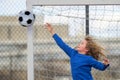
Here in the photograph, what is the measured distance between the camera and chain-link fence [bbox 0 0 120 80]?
6.21 metres

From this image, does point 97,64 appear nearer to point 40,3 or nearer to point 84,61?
point 84,61

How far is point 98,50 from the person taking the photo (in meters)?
5.22

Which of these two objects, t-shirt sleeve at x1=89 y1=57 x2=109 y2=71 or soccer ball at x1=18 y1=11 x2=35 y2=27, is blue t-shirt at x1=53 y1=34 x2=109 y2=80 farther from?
soccer ball at x1=18 y1=11 x2=35 y2=27

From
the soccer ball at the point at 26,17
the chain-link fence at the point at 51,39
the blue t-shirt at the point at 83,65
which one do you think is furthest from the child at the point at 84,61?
the chain-link fence at the point at 51,39

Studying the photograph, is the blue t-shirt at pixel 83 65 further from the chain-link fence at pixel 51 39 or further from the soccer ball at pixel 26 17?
the chain-link fence at pixel 51 39

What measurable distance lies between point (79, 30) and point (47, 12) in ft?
1.90

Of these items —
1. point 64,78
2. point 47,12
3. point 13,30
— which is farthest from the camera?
point 13,30

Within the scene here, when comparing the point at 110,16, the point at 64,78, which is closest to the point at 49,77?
the point at 64,78

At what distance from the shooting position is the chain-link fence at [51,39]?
6211 mm

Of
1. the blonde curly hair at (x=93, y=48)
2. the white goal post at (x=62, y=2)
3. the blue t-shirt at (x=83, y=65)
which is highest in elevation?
the white goal post at (x=62, y=2)

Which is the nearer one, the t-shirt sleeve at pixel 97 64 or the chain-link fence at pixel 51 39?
the t-shirt sleeve at pixel 97 64

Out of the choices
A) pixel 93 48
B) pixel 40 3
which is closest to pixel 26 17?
pixel 40 3

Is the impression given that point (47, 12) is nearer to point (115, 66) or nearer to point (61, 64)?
point (61, 64)

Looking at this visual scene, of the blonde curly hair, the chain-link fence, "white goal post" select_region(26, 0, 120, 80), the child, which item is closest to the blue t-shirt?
the child
